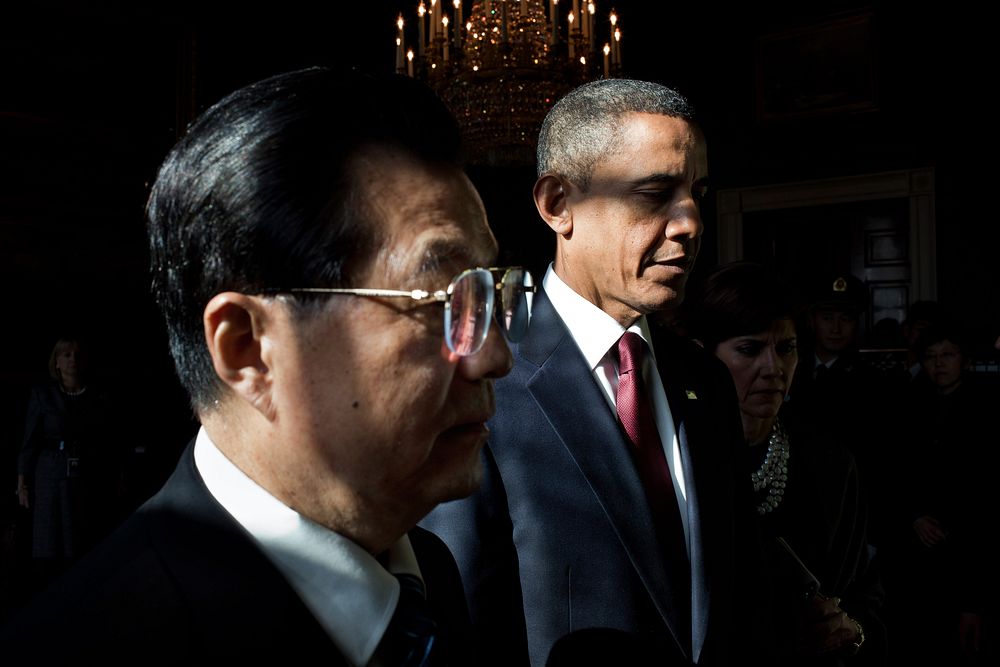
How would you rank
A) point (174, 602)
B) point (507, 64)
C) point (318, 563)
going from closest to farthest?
point (174, 602) < point (318, 563) < point (507, 64)

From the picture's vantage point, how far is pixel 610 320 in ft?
5.52

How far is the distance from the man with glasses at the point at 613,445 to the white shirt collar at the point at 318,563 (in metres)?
0.44

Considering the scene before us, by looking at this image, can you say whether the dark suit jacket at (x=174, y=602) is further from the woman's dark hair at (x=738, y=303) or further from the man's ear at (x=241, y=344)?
the woman's dark hair at (x=738, y=303)

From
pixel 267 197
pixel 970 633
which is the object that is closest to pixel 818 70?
pixel 970 633

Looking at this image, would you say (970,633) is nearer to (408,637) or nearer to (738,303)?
(738,303)

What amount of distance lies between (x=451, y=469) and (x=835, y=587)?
1556 mm

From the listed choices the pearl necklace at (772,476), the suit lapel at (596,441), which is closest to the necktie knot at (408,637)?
the suit lapel at (596,441)

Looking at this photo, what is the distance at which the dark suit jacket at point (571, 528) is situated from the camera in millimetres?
1391

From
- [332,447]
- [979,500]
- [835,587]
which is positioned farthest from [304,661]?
[979,500]

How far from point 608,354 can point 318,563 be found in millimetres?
873

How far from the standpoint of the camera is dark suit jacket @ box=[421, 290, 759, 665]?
1391mm

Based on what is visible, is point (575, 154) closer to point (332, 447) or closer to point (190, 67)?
point (332, 447)

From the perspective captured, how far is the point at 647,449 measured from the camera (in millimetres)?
1601

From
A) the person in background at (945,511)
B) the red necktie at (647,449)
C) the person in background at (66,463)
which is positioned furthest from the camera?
the person in background at (66,463)
